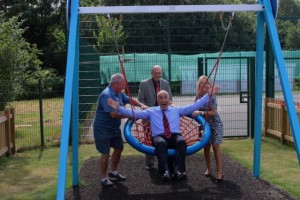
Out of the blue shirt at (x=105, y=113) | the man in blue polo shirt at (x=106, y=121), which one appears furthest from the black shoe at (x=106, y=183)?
the blue shirt at (x=105, y=113)

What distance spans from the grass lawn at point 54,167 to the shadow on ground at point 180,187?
27 cm

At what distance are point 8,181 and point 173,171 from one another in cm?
255

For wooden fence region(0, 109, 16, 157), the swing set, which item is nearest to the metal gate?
the swing set

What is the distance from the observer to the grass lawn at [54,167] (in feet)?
19.7

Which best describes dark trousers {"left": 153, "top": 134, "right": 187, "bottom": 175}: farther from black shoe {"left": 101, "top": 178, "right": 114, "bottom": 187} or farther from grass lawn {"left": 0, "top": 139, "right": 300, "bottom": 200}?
grass lawn {"left": 0, "top": 139, "right": 300, "bottom": 200}

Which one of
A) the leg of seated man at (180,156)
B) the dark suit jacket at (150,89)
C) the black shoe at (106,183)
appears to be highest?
the dark suit jacket at (150,89)

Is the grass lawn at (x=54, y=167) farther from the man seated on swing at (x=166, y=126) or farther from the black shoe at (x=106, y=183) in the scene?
the man seated on swing at (x=166, y=126)

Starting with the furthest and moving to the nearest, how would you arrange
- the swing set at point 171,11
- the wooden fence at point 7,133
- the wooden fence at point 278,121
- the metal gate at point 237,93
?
the metal gate at point 237,93 < the wooden fence at point 278,121 < the wooden fence at point 7,133 < the swing set at point 171,11

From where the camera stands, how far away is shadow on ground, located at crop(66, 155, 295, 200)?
552 cm

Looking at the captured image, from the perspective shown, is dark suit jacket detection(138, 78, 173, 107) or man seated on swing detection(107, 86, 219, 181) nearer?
man seated on swing detection(107, 86, 219, 181)

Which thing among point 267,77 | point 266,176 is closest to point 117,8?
point 266,176

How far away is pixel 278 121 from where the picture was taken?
366 inches

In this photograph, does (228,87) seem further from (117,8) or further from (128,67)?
(117,8)

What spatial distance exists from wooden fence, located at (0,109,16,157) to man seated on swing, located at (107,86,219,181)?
335 cm
